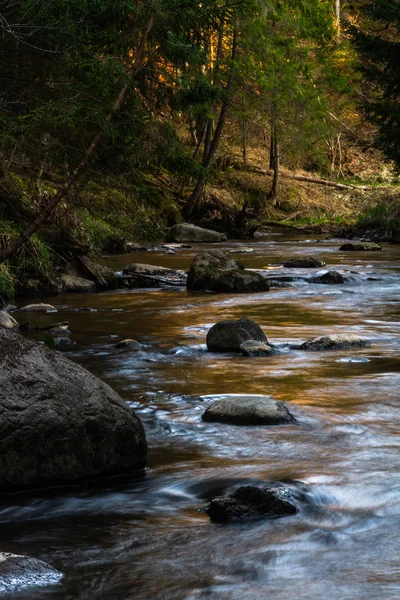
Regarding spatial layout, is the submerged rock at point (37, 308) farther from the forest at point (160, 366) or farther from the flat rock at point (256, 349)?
the flat rock at point (256, 349)

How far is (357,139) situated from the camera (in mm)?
42375

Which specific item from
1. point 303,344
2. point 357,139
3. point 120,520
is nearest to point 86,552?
point 120,520

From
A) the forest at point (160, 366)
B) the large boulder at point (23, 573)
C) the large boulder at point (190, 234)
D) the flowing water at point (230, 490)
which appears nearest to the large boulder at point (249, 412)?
the forest at point (160, 366)

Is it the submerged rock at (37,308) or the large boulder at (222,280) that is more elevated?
the large boulder at (222,280)

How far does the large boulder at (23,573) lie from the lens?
3.67 metres

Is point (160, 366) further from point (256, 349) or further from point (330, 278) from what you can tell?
point (330, 278)

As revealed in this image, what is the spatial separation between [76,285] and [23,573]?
1181cm

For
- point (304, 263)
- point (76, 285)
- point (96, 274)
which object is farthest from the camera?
point (304, 263)

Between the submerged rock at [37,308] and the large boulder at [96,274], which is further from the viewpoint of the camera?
the large boulder at [96,274]

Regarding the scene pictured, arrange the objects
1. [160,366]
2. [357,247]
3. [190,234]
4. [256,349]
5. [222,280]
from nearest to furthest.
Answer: [160,366]
[256,349]
[222,280]
[357,247]
[190,234]

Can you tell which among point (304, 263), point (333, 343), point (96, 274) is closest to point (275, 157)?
point (304, 263)

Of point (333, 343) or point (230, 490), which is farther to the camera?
point (333, 343)

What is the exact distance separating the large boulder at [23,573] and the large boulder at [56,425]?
115 cm

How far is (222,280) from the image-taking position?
623 inches
